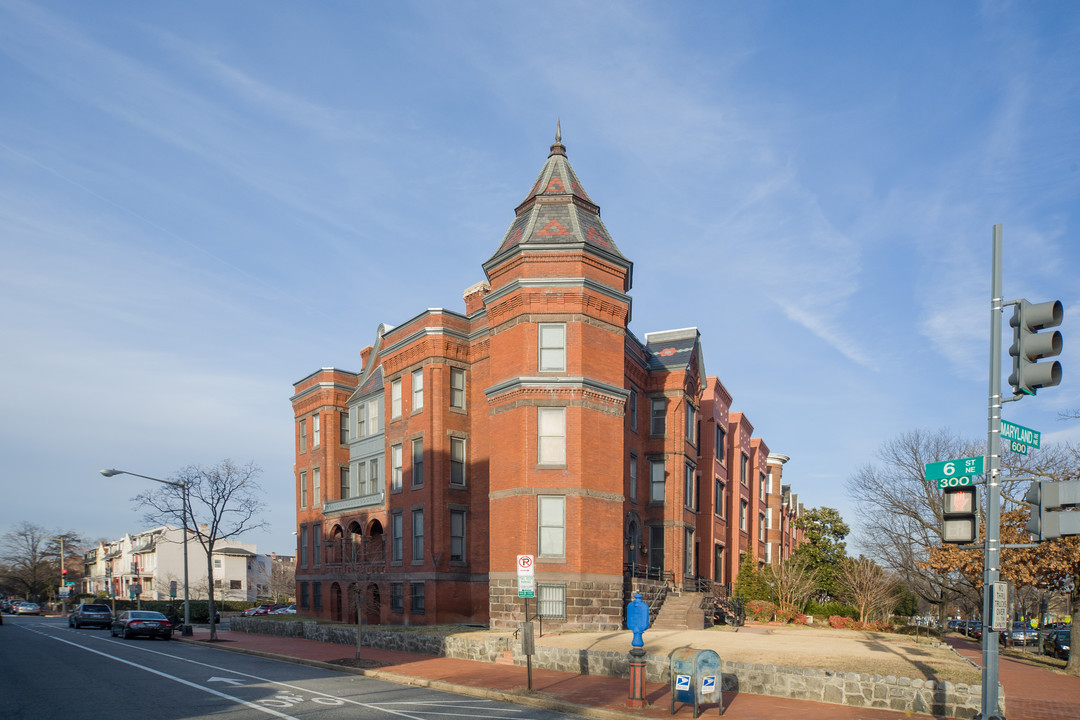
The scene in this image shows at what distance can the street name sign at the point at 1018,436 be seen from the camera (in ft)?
34.4

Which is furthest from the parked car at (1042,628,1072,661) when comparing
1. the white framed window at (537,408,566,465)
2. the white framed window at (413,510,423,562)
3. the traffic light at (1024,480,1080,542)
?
the traffic light at (1024,480,1080,542)

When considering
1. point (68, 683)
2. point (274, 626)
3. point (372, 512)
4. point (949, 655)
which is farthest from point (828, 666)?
point (274, 626)

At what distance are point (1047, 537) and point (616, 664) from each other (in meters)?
12.0

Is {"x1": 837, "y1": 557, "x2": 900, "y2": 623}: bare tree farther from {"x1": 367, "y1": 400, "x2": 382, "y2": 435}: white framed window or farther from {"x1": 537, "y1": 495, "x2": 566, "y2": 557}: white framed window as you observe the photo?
{"x1": 367, "y1": 400, "x2": 382, "y2": 435}: white framed window

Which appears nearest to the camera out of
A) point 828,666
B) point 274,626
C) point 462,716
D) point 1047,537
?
point 1047,537

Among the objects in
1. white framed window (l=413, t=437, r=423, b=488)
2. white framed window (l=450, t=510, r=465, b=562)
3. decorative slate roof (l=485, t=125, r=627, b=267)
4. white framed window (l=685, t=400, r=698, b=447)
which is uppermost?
decorative slate roof (l=485, t=125, r=627, b=267)

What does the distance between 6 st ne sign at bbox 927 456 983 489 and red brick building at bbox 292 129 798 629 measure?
726 inches

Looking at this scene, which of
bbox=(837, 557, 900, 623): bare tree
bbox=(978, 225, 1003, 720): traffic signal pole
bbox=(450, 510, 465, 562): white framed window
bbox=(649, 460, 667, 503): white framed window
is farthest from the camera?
bbox=(837, 557, 900, 623): bare tree

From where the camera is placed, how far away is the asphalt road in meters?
14.8

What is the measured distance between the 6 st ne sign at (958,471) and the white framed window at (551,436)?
1882cm

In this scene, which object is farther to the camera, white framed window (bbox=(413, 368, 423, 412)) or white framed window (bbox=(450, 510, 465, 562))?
white framed window (bbox=(413, 368, 423, 412))

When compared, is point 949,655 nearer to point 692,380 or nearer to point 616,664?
point 616,664

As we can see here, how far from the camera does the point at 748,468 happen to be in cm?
5681

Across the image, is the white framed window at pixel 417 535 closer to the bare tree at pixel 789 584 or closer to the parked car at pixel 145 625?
the parked car at pixel 145 625
